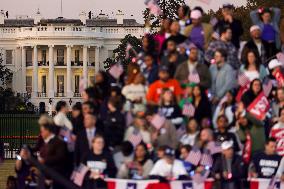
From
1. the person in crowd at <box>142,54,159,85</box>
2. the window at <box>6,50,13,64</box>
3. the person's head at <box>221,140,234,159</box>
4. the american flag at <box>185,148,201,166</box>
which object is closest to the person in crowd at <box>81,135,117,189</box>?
the american flag at <box>185,148,201,166</box>

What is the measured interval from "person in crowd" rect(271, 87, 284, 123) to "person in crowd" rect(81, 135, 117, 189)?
3303 mm

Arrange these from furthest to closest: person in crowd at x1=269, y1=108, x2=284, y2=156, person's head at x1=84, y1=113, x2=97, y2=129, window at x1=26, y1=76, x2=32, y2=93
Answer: window at x1=26, y1=76, x2=32, y2=93, person in crowd at x1=269, y1=108, x2=284, y2=156, person's head at x1=84, y1=113, x2=97, y2=129

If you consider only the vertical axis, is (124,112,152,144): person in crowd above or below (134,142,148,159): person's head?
above

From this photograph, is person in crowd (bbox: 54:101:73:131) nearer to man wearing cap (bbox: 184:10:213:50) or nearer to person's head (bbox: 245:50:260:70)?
man wearing cap (bbox: 184:10:213:50)

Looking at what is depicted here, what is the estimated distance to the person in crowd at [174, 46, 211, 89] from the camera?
24328 mm

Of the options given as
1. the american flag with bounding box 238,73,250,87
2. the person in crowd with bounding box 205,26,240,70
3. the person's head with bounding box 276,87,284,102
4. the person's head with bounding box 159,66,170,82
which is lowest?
the person's head with bounding box 276,87,284,102

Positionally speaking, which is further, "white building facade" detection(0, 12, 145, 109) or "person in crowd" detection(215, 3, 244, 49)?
"white building facade" detection(0, 12, 145, 109)

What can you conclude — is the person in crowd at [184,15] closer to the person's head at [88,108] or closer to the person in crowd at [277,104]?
the person in crowd at [277,104]

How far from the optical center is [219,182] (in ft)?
77.5

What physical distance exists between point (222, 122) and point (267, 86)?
135cm

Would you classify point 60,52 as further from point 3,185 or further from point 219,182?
Result: point 219,182

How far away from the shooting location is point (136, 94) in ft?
79.9

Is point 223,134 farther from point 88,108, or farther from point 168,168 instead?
point 88,108

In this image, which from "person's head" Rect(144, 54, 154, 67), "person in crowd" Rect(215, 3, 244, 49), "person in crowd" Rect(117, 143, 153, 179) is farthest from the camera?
"person in crowd" Rect(215, 3, 244, 49)
